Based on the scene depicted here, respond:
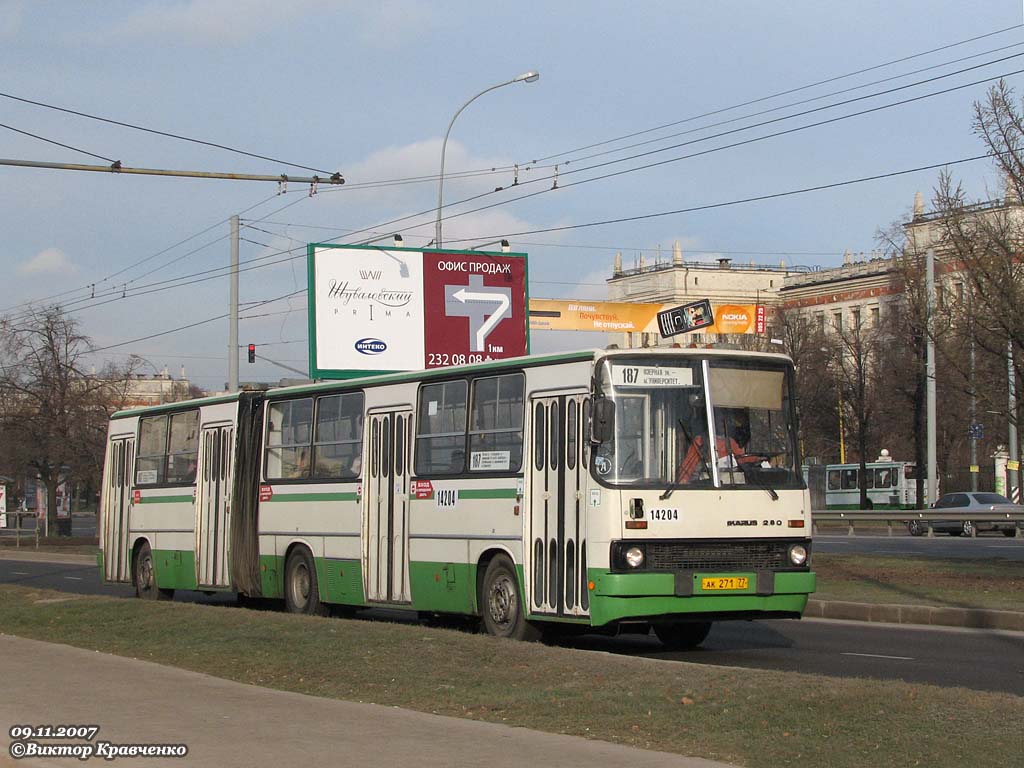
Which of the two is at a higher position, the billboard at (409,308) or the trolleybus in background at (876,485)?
the billboard at (409,308)

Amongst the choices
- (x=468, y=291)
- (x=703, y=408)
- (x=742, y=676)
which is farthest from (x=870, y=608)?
(x=468, y=291)

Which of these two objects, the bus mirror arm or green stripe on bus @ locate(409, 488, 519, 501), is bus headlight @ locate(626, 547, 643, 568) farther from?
green stripe on bus @ locate(409, 488, 519, 501)

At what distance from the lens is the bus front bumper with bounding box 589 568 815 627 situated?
14.2 m

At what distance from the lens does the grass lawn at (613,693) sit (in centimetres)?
837

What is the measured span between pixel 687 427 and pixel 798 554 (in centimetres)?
181

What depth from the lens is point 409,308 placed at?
34.3 meters

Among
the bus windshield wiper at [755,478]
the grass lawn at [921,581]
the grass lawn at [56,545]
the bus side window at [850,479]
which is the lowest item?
the grass lawn at [56,545]

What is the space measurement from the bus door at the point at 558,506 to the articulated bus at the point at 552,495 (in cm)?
2

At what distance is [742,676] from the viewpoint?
36.3 ft

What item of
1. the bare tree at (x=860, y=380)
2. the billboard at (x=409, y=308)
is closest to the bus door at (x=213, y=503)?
the billboard at (x=409, y=308)

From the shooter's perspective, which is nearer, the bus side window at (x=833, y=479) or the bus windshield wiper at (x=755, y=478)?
the bus windshield wiper at (x=755, y=478)

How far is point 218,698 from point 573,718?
2775mm

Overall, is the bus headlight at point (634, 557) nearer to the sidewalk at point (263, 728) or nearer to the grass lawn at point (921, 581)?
the sidewalk at point (263, 728)

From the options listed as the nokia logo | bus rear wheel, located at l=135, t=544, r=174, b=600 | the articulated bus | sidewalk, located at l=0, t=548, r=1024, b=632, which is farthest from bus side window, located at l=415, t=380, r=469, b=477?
the nokia logo
